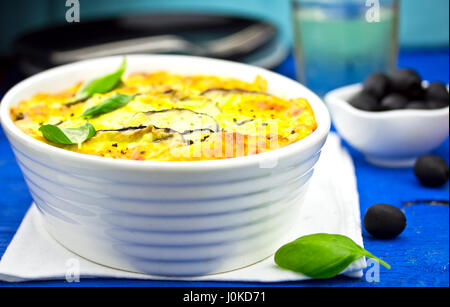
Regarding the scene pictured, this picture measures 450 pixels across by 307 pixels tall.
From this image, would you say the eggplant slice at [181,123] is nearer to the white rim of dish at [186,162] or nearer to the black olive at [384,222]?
the white rim of dish at [186,162]

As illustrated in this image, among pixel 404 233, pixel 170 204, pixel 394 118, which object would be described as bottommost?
pixel 404 233

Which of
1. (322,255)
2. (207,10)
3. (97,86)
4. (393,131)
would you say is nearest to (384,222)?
(322,255)

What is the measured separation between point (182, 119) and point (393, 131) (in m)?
0.87

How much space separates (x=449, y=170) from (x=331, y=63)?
942mm

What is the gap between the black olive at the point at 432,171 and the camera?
6.65ft

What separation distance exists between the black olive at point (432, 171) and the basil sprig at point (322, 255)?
666 mm

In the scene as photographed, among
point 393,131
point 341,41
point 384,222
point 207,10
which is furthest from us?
point 207,10

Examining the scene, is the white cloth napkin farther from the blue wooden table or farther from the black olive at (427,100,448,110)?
the black olive at (427,100,448,110)

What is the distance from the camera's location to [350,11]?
273 centimetres

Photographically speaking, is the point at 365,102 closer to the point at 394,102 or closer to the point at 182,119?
the point at 394,102

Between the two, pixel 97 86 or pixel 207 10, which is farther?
pixel 207 10

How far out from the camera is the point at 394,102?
86.5 inches

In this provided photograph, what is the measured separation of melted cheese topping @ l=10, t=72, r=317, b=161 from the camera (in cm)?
147

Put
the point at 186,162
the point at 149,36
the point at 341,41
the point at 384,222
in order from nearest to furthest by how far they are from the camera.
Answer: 1. the point at 186,162
2. the point at 384,222
3. the point at 341,41
4. the point at 149,36
